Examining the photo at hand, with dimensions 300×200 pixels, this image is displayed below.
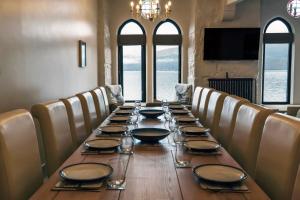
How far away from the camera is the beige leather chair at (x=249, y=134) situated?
80.9 inches

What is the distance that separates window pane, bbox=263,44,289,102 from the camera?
7.66 metres

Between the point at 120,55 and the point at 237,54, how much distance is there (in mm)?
2586

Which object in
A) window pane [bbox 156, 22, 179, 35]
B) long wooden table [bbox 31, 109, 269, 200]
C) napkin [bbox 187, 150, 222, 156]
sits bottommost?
long wooden table [bbox 31, 109, 269, 200]

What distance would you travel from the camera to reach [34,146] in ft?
6.03

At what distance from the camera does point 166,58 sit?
7.70m

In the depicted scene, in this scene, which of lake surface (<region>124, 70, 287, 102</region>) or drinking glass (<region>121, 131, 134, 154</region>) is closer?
drinking glass (<region>121, 131, 134, 154</region>)

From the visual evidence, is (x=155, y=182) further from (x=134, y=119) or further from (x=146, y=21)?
(x=146, y=21)

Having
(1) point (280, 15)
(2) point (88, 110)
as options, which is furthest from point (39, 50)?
(1) point (280, 15)

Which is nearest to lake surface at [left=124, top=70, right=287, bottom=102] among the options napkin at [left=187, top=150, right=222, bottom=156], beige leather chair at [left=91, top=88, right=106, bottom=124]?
beige leather chair at [left=91, top=88, right=106, bottom=124]

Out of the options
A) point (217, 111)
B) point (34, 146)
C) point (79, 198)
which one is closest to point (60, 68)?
point (217, 111)

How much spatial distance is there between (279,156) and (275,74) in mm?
6606

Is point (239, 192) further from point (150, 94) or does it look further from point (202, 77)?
point (150, 94)

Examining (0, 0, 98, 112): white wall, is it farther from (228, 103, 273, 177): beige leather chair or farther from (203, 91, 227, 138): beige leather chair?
(228, 103, 273, 177): beige leather chair

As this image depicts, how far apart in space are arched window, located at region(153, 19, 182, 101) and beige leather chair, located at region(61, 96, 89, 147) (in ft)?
15.8
